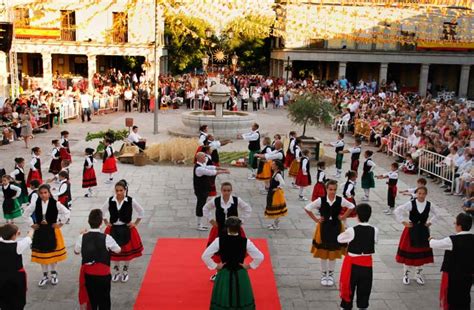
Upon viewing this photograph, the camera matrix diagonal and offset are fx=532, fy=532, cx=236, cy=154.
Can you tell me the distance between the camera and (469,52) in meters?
39.5

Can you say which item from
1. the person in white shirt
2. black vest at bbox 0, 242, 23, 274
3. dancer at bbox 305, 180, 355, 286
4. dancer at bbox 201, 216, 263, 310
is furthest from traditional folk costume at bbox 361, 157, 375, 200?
black vest at bbox 0, 242, 23, 274

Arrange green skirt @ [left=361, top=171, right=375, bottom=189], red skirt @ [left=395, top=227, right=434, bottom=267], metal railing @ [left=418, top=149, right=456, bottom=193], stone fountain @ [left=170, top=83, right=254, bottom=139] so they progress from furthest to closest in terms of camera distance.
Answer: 1. stone fountain @ [left=170, top=83, right=254, bottom=139]
2. metal railing @ [left=418, top=149, right=456, bottom=193]
3. green skirt @ [left=361, top=171, right=375, bottom=189]
4. red skirt @ [left=395, top=227, right=434, bottom=267]

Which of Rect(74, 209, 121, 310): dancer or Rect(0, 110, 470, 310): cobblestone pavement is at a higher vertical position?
Rect(74, 209, 121, 310): dancer

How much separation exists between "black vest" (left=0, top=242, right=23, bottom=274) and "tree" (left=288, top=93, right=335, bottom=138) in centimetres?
1209

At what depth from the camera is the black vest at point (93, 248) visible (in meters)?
6.01

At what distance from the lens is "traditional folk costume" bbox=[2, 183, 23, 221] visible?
9.40 m

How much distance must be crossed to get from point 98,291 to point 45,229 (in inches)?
62.2

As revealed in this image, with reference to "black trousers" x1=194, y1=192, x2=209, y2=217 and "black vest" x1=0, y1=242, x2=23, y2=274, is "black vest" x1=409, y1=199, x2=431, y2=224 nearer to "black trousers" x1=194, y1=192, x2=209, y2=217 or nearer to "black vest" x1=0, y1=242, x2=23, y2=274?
"black trousers" x1=194, y1=192, x2=209, y2=217

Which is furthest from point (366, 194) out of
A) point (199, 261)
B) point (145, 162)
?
point (145, 162)

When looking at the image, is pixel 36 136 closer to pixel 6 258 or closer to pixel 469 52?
pixel 6 258

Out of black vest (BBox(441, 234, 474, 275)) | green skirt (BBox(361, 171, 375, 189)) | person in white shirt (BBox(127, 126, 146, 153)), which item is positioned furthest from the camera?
person in white shirt (BBox(127, 126, 146, 153))

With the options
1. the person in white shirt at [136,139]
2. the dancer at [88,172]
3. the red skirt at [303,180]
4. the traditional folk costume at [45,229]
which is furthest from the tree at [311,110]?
the traditional folk costume at [45,229]

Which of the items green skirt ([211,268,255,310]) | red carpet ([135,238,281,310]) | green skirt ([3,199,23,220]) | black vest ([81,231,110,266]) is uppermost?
black vest ([81,231,110,266])

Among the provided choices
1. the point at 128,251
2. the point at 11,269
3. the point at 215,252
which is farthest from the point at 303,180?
the point at 11,269
